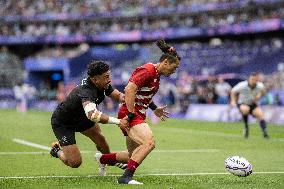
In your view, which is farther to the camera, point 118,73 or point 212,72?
point 118,73

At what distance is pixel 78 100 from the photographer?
11500mm

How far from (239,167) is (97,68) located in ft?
9.28

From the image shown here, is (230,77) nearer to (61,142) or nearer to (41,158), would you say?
(41,158)

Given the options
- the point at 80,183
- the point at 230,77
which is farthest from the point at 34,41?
the point at 80,183

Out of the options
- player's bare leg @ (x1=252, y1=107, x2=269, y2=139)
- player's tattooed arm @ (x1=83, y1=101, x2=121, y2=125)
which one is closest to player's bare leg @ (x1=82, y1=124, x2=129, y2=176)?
player's tattooed arm @ (x1=83, y1=101, x2=121, y2=125)

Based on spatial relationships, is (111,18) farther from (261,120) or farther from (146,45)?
(261,120)

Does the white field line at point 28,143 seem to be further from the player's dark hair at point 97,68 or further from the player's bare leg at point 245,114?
the player's dark hair at point 97,68

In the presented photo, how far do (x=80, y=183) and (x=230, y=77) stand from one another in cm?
3050

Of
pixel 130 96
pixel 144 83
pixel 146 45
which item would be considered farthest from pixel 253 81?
pixel 146 45

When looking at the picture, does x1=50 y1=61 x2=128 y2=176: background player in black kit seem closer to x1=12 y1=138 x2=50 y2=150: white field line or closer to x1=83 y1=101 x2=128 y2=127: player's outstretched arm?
x1=83 y1=101 x2=128 y2=127: player's outstretched arm

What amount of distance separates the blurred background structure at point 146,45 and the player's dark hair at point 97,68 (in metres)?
23.4

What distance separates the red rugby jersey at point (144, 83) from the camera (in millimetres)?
10703

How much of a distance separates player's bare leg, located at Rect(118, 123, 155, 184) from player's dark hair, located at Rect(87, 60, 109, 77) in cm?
104

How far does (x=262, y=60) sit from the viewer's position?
50906 millimetres
